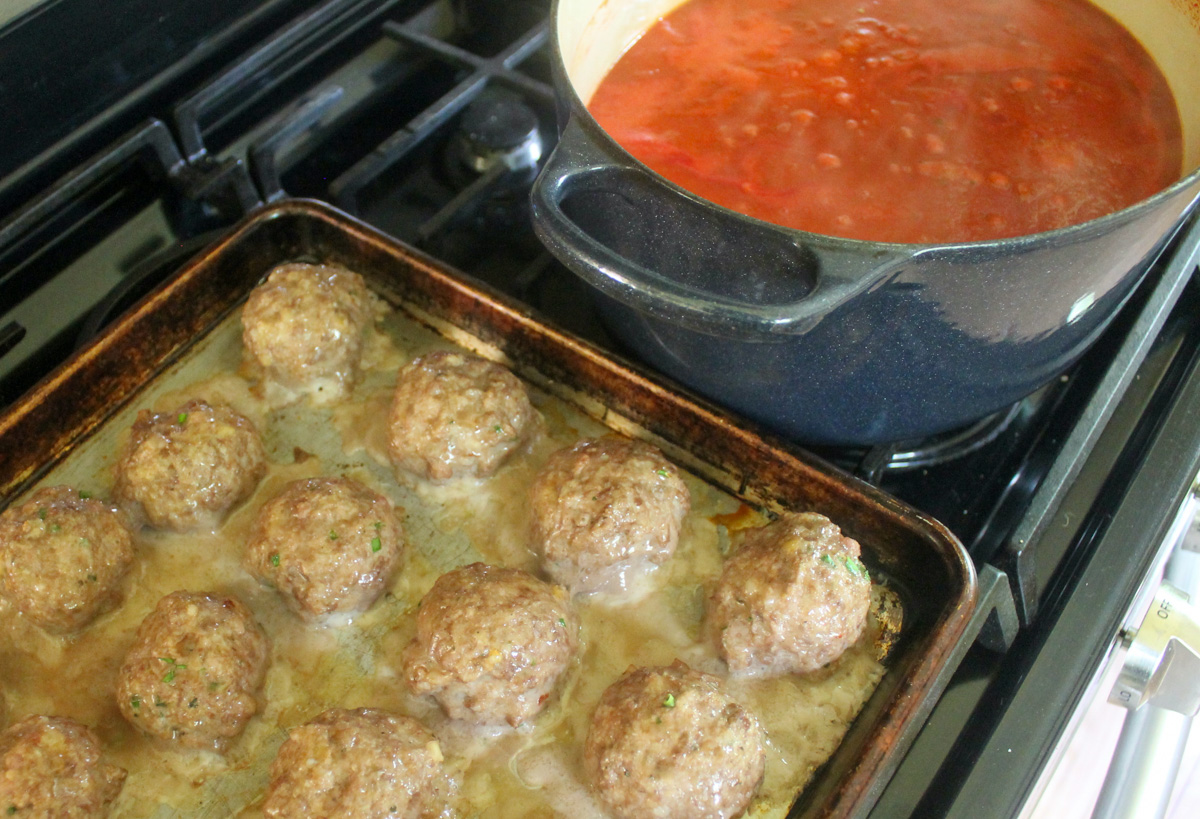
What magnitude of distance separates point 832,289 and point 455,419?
0.62m

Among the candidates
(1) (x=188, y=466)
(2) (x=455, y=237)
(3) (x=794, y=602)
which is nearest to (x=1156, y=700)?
(3) (x=794, y=602)

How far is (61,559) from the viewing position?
1.32 metres

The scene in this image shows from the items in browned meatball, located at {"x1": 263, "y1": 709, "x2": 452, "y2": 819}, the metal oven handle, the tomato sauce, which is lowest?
the metal oven handle

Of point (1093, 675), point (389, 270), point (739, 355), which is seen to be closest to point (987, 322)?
point (739, 355)

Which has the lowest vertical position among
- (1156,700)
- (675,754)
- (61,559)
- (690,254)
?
(1156,700)

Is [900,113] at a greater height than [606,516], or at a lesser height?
greater

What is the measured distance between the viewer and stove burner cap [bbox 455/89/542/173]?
190 cm

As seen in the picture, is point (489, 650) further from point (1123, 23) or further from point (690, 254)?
point (1123, 23)

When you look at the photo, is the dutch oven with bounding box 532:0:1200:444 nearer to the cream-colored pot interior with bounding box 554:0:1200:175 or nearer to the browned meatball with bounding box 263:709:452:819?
the cream-colored pot interior with bounding box 554:0:1200:175

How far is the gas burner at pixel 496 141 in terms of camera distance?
1.90 metres

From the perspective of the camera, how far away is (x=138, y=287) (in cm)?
171

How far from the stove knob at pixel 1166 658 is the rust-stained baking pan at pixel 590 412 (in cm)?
38

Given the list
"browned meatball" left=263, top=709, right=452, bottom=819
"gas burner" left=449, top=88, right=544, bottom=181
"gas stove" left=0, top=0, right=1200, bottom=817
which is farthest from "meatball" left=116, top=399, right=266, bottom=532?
"gas burner" left=449, top=88, right=544, bottom=181

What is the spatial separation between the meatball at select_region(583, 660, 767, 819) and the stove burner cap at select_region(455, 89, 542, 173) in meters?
1.08
